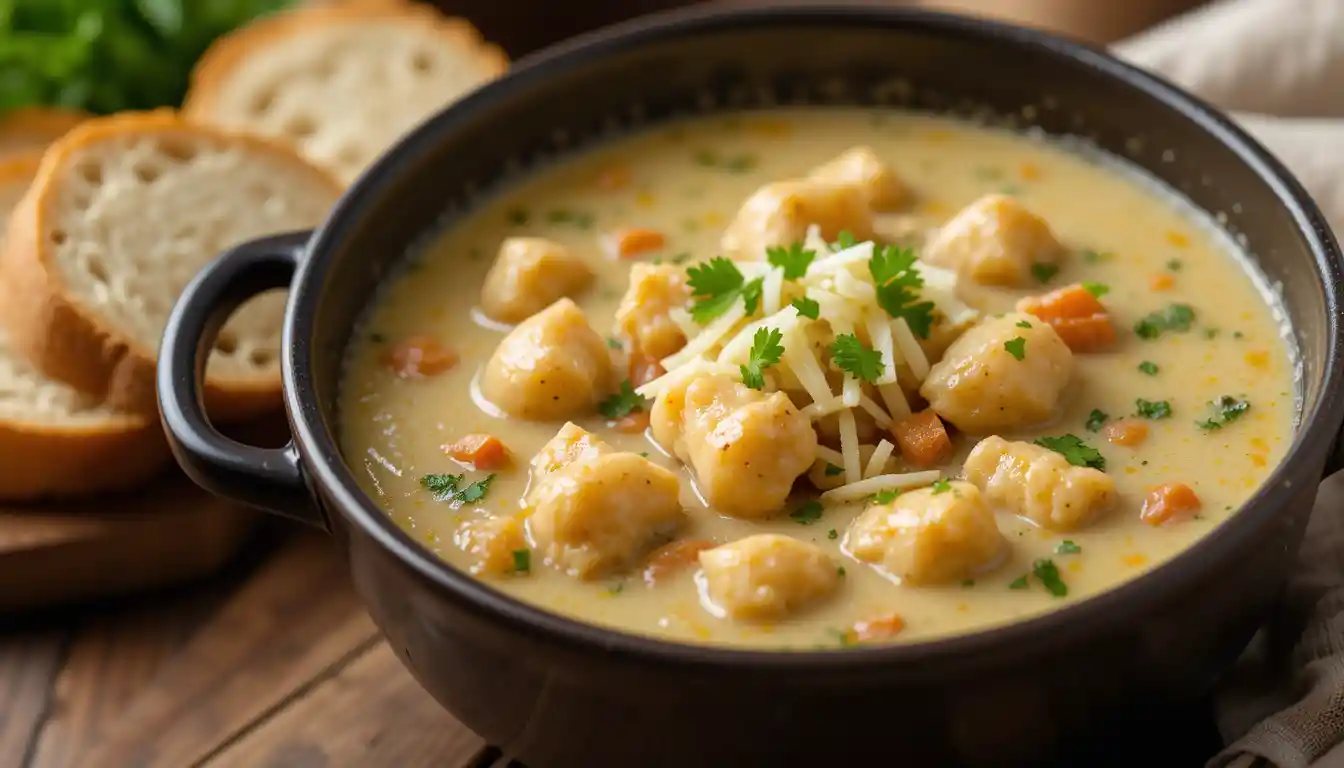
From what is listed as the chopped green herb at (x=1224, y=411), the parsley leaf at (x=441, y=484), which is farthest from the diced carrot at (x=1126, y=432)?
the parsley leaf at (x=441, y=484)

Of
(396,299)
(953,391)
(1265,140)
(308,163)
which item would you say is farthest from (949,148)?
(308,163)

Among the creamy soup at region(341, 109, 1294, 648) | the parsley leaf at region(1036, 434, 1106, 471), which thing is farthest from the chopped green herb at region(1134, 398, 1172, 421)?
the parsley leaf at region(1036, 434, 1106, 471)

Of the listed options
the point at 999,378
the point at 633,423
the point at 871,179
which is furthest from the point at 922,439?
the point at 871,179

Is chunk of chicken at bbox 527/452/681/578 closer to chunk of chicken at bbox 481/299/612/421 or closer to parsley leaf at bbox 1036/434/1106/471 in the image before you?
chunk of chicken at bbox 481/299/612/421

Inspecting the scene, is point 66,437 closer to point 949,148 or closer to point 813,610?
point 813,610

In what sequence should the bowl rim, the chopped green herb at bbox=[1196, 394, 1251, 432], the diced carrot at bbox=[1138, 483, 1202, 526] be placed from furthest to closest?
the chopped green herb at bbox=[1196, 394, 1251, 432], the diced carrot at bbox=[1138, 483, 1202, 526], the bowl rim

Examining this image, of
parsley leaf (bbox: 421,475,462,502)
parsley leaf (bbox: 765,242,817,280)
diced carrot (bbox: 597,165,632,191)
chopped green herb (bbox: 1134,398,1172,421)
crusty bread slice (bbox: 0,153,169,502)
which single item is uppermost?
parsley leaf (bbox: 765,242,817,280)
